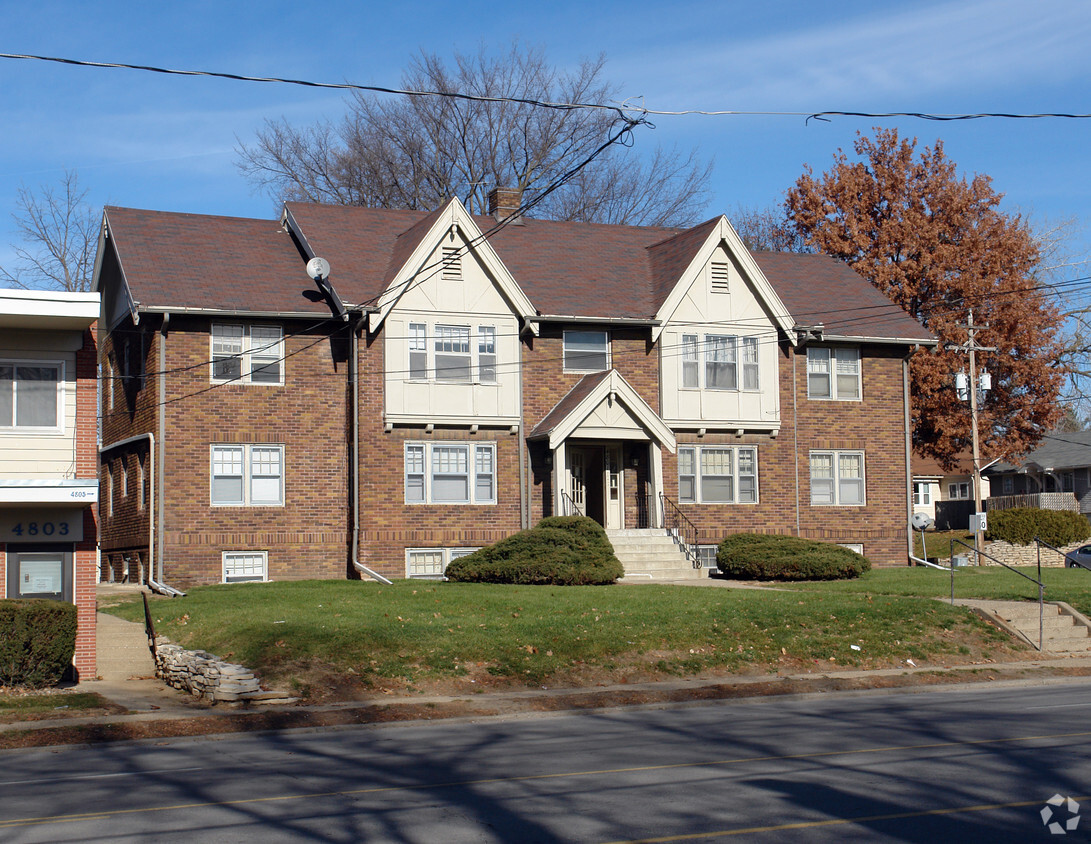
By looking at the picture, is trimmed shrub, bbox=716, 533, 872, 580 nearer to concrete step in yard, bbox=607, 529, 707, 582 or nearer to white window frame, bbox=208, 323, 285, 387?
concrete step in yard, bbox=607, 529, 707, 582

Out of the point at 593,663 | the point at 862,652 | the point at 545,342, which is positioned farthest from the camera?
the point at 545,342

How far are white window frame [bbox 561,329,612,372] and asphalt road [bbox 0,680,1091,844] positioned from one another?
1643cm

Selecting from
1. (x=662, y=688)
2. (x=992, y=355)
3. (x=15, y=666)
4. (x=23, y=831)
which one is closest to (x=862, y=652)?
(x=662, y=688)

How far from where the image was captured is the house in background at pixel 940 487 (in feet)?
205

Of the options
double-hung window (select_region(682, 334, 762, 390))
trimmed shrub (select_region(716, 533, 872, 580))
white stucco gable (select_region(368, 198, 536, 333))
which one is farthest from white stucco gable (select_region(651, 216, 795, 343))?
trimmed shrub (select_region(716, 533, 872, 580))

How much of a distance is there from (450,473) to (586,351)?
485 centimetres

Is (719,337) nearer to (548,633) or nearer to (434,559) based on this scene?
(434,559)

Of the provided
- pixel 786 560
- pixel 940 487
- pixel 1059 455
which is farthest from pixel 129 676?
pixel 940 487

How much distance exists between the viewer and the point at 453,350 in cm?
2930

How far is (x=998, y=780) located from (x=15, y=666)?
42.3ft

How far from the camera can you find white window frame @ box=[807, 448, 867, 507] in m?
32.7

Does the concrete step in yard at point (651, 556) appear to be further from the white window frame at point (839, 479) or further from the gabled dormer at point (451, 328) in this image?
the white window frame at point (839, 479)

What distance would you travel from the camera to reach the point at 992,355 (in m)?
48.2

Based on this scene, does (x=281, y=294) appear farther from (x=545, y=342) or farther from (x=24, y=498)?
(x=24, y=498)
